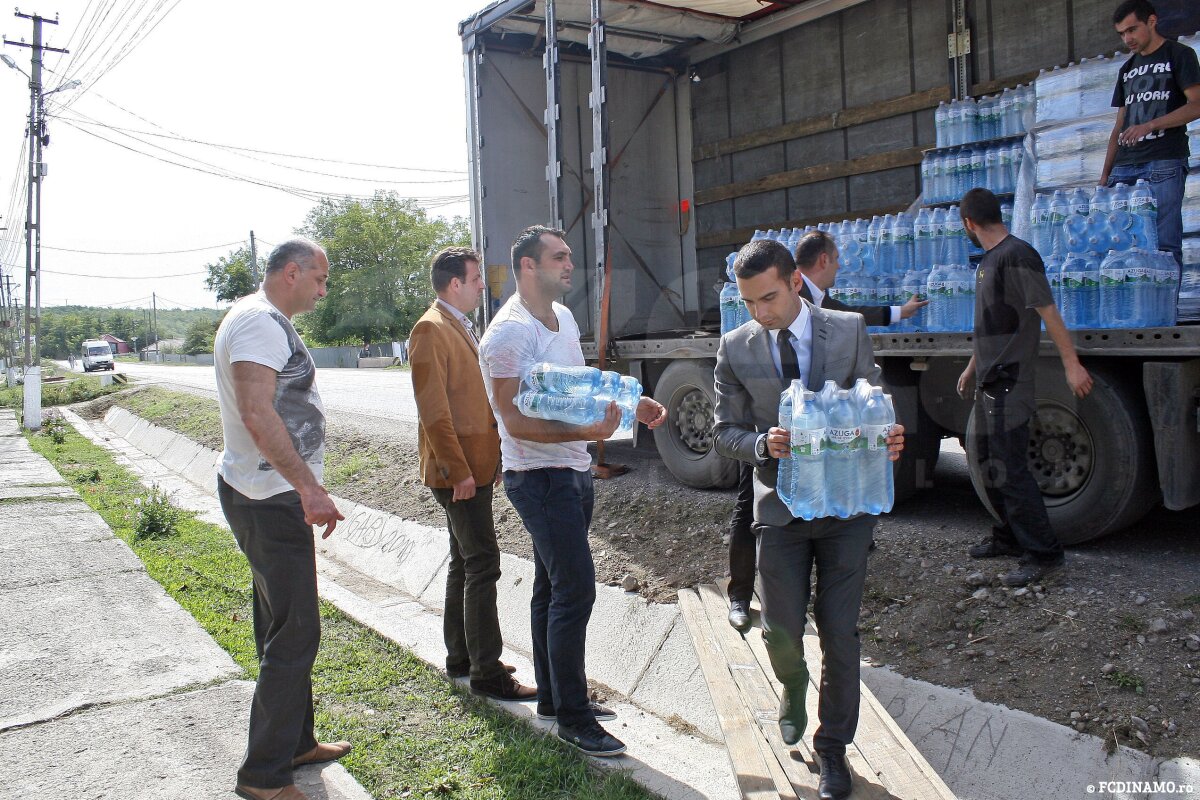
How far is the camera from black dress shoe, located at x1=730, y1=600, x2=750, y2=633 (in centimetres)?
459

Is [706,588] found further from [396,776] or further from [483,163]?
[483,163]

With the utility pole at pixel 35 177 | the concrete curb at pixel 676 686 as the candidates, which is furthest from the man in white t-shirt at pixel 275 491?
the utility pole at pixel 35 177

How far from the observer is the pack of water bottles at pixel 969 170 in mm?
6449

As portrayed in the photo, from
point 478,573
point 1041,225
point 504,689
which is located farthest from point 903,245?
point 504,689

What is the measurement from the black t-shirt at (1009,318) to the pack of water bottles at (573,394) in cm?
209

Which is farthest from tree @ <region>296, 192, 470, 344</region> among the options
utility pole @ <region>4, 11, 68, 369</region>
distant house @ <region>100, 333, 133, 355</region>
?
distant house @ <region>100, 333, 133, 355</region>

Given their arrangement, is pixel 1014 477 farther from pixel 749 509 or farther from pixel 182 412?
pixel 182 412

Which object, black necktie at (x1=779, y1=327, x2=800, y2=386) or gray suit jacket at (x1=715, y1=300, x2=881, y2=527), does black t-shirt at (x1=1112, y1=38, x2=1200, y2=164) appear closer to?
gray suit jacket at (x1=715, y1=300, x2=881, y2=527)

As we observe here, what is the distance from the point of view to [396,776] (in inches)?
150

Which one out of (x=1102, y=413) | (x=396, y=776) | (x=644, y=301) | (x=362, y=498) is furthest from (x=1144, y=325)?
(x=362, y=498)

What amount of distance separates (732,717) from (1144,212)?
3724mm

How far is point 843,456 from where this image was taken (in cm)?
299

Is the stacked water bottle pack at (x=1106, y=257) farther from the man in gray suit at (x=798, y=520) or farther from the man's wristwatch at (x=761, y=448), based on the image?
the man's wristwatch at (x=761, y=448)

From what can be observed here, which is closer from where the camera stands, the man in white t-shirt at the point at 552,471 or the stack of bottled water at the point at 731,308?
the man in white t-shirt at the point at 552,471
